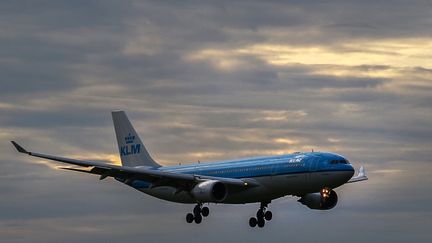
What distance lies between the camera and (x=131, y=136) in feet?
400

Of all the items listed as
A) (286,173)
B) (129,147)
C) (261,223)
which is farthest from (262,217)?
(129,147)

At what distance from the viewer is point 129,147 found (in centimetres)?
12125

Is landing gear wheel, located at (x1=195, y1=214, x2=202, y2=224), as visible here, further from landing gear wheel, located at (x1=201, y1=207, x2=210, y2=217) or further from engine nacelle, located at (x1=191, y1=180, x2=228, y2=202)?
engine nacelle, located at (x1=191, y1=180, x2=228, y2=202)

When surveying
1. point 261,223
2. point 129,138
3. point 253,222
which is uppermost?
point 129,138

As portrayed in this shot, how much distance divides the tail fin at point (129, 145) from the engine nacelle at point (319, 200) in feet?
61.4

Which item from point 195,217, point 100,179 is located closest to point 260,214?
point 195,217

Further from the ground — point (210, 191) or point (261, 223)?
point (210, 191)

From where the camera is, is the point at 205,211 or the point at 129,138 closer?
the point at 205,211

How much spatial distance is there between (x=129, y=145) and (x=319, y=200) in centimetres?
2566

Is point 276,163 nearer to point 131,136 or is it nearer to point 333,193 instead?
point 333,193

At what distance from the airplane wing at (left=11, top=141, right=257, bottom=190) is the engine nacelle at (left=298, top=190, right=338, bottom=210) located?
7.34m

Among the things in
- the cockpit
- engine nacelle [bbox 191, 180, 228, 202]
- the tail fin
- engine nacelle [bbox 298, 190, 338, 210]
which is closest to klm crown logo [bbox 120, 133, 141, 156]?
the tail fin

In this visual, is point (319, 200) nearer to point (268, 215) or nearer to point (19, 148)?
point (268, 215)

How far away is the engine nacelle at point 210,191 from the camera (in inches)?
3868
